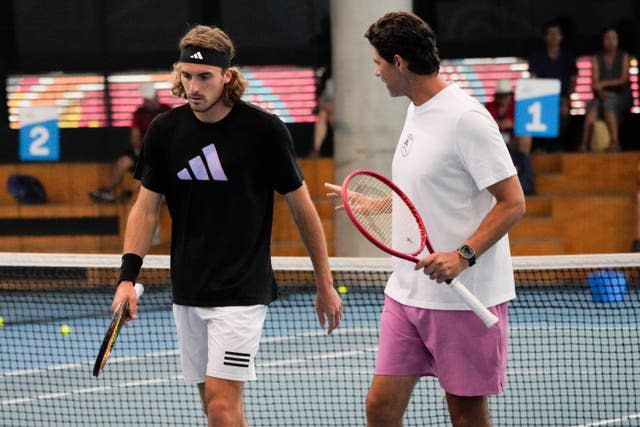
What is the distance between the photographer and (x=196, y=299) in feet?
17.2

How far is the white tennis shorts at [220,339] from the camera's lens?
17.0 ft

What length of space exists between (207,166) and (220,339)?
0.65m

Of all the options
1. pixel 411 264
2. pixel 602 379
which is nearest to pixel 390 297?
pixel 411 264

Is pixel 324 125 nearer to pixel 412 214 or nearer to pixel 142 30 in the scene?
pixel 142 30

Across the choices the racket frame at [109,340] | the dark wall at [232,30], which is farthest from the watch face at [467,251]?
the dark wall at [232,30]

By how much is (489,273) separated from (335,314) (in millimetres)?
659

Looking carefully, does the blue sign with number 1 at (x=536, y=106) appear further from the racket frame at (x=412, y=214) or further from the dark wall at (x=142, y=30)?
the racket frame at (x=412, y=214)

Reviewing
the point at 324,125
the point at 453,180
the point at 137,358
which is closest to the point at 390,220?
the point at 453,180

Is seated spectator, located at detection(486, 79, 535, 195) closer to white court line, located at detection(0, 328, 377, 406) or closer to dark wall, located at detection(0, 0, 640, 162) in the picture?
dark wall, located at detection(0, 0, 640, 162)

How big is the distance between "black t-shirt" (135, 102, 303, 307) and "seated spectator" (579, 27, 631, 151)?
32.8ft

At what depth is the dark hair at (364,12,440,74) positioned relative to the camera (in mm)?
4926

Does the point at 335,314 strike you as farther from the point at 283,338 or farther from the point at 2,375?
the point at 283,338

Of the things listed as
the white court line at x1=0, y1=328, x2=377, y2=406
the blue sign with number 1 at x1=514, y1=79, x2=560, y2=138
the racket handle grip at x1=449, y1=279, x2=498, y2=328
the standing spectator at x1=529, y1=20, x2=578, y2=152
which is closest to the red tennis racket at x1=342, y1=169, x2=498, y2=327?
the racket handle grip at x1=449, y1=279, x2=498, y2=328

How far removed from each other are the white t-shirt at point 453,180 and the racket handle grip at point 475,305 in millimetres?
210
